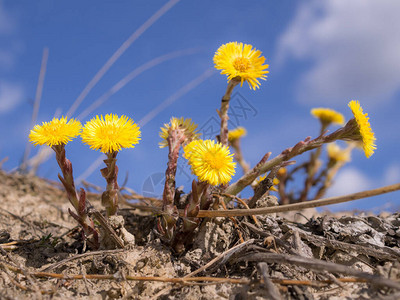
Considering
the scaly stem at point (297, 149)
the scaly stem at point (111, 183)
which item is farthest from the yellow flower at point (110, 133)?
the scaly stem at point (297, 149)

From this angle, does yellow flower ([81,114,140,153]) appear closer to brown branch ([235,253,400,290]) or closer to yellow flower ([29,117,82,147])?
yellow flower ([29,117,82,147])

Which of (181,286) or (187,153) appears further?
(187,153)

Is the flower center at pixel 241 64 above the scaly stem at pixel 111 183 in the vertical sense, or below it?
above

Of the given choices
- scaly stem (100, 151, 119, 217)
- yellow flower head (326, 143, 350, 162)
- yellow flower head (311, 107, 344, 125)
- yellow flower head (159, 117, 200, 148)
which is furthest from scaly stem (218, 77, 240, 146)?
yellow flower head (326, 143, 350, 162)

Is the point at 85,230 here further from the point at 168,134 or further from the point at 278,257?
the point at 278,257

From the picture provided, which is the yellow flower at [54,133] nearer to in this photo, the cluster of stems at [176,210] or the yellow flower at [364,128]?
the cluster of stems at [176,210]

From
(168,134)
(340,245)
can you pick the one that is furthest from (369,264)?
(168,134)

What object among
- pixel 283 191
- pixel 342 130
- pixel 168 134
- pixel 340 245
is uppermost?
pixel 283 191
